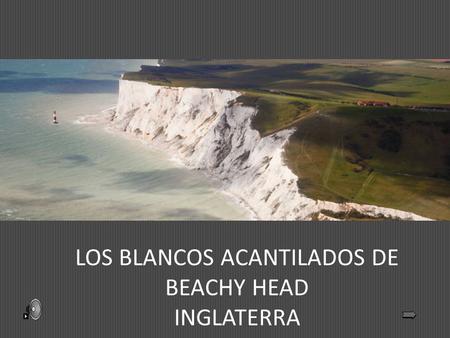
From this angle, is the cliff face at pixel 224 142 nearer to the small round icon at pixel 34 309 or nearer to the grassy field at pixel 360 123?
the grassy field at pixel 360 123

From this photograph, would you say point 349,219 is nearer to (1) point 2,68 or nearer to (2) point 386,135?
(2) point 386,135

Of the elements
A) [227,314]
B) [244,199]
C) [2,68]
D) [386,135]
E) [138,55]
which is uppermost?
[2,68]

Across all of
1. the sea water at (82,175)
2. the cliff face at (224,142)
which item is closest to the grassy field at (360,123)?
the cliff face at (224,142)

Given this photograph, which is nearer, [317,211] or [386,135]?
[317,211]

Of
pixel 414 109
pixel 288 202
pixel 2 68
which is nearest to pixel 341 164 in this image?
pixel 288 202

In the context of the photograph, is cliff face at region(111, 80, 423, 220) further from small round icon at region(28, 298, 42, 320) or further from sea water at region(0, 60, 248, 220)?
small round icon at region(28, 298, 42, 320)

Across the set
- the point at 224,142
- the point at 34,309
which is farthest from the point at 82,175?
the point at 34,309

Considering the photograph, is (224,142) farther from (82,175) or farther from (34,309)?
(34,309)
